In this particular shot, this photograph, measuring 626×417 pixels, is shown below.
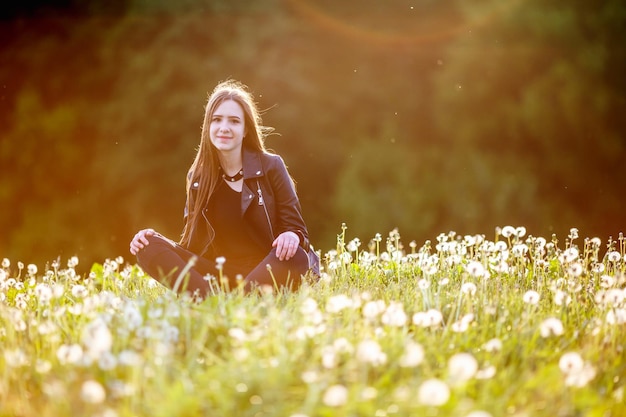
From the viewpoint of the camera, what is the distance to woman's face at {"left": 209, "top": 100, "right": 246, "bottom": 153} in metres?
4.97

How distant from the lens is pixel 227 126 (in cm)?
498

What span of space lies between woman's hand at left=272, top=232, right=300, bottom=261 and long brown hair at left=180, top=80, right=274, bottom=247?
2.54ft

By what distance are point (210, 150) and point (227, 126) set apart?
0.23 meters

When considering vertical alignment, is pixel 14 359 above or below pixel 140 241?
below

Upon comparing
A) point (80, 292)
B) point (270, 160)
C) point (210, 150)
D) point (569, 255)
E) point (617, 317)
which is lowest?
point (617, 317)

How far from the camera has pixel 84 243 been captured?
9852mm

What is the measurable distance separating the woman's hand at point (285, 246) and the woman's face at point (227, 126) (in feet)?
2.89

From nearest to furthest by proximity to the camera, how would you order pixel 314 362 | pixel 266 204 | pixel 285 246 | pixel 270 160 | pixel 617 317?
pixel 314 362, pixel 617 317, pixel 285 246, pixel 266 204, pixel 270 160

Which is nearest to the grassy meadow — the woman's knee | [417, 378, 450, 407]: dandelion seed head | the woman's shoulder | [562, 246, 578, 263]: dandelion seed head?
[417, 378, 450, 407]: dandelion seed head

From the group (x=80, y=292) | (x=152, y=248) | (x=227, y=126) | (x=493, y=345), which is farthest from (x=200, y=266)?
(x=493, y=345)

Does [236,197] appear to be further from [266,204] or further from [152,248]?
[152,248]

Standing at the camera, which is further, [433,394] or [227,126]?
[227,126]

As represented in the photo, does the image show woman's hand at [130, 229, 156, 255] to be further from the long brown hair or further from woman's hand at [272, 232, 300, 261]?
woman's hand at [272, 232, 300, 261]

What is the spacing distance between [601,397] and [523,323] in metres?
0.57
